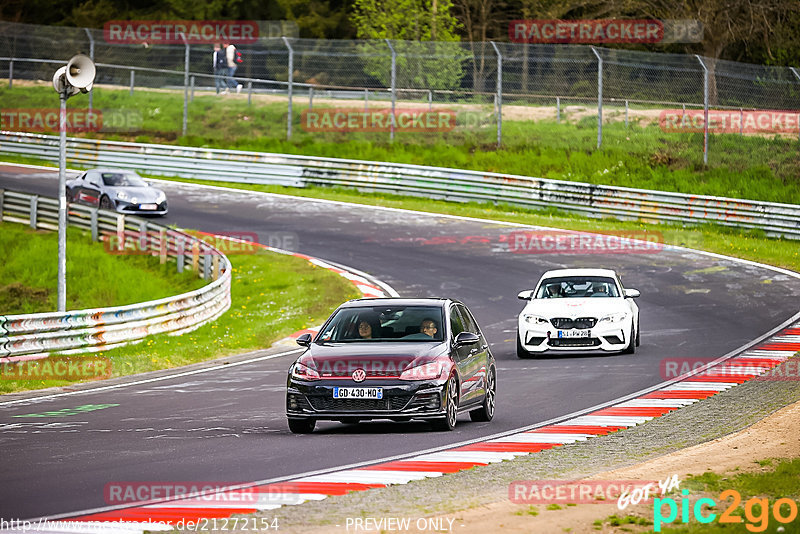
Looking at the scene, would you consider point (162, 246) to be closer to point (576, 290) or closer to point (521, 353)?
point (576, 290)

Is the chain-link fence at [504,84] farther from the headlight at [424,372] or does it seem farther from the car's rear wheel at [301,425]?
the car's rear wheel at [301,425]

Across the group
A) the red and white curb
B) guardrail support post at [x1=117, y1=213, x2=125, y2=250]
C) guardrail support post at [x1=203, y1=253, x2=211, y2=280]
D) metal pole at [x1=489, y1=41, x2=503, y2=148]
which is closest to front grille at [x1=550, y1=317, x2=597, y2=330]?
the red and white curb

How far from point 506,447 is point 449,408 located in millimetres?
999

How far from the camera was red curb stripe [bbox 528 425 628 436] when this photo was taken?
42.5 ft

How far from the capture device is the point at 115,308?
20.9 m

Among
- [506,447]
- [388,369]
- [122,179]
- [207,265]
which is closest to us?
[506,447]

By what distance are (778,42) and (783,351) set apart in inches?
1403

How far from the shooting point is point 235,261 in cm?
3158

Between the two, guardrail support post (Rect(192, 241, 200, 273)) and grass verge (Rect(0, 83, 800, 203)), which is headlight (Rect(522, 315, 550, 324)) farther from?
grass verge (Rect(0, 83, 800, 203))

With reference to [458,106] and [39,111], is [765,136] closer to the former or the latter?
[458,106]

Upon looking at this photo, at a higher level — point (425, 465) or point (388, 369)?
point (388, 369)

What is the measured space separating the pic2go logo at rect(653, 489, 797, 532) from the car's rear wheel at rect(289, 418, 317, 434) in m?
4.89

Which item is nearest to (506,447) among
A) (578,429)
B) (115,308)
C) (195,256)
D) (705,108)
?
(578,429)

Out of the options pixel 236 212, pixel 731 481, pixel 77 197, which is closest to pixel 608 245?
pixel 236 212
